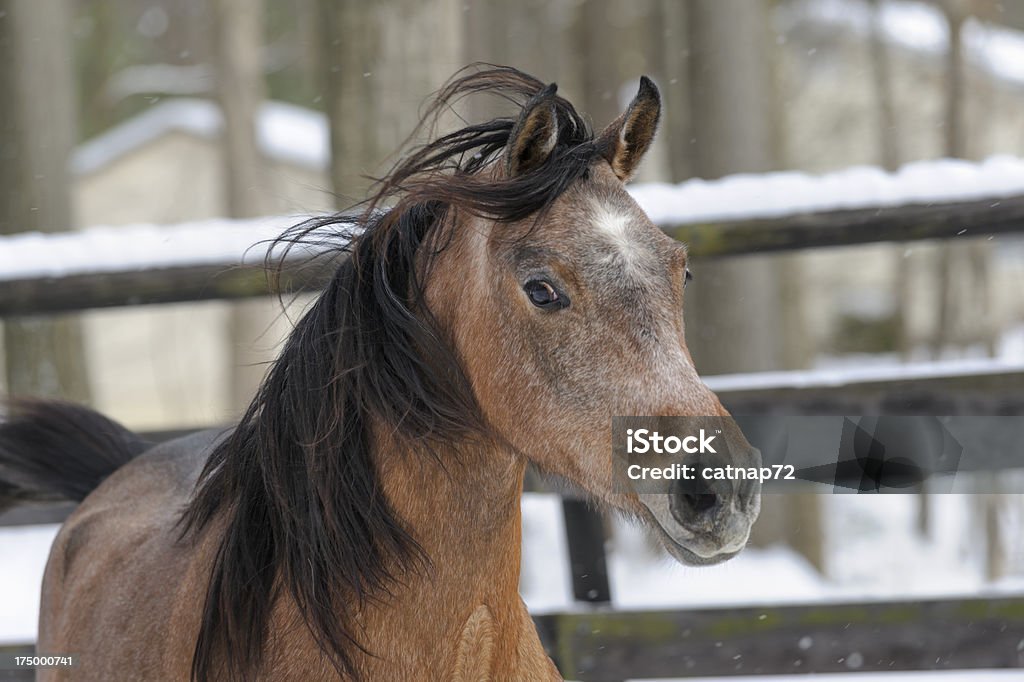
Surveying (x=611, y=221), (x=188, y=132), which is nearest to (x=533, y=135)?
(x=611, y=221)

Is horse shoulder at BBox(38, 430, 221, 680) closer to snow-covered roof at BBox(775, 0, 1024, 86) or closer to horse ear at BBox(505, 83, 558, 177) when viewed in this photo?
horse ear at BBox(505, 83, 558, 177)

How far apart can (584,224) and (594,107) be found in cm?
805

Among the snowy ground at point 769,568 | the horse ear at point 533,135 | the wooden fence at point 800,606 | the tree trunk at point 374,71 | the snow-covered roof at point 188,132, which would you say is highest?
the snow-covered roof at point 188,132

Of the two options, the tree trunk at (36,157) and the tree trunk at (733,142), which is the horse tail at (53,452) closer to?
the tree trunk at (36,157)

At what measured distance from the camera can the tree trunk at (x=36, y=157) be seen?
6.48 meters

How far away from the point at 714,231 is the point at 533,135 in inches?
63.3

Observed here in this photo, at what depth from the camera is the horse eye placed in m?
1.93

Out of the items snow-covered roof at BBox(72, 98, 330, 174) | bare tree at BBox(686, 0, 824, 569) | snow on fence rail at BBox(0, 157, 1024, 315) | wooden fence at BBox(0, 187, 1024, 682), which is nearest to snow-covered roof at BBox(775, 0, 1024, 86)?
bare tree at BBox(686, 0, 824, 569)

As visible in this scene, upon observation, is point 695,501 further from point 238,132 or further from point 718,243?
point 238,132

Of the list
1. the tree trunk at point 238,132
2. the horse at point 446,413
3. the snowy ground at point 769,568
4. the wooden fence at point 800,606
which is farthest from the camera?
the tree trunk at point 238,132

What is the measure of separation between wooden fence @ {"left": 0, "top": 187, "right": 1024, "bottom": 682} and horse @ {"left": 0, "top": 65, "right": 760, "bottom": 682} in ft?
4.00

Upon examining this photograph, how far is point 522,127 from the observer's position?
6.44 ft

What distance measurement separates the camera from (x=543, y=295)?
1.94 meters

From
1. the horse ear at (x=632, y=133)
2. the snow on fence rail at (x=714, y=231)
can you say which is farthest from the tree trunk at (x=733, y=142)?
the horse ear at (x=632, y=133)
